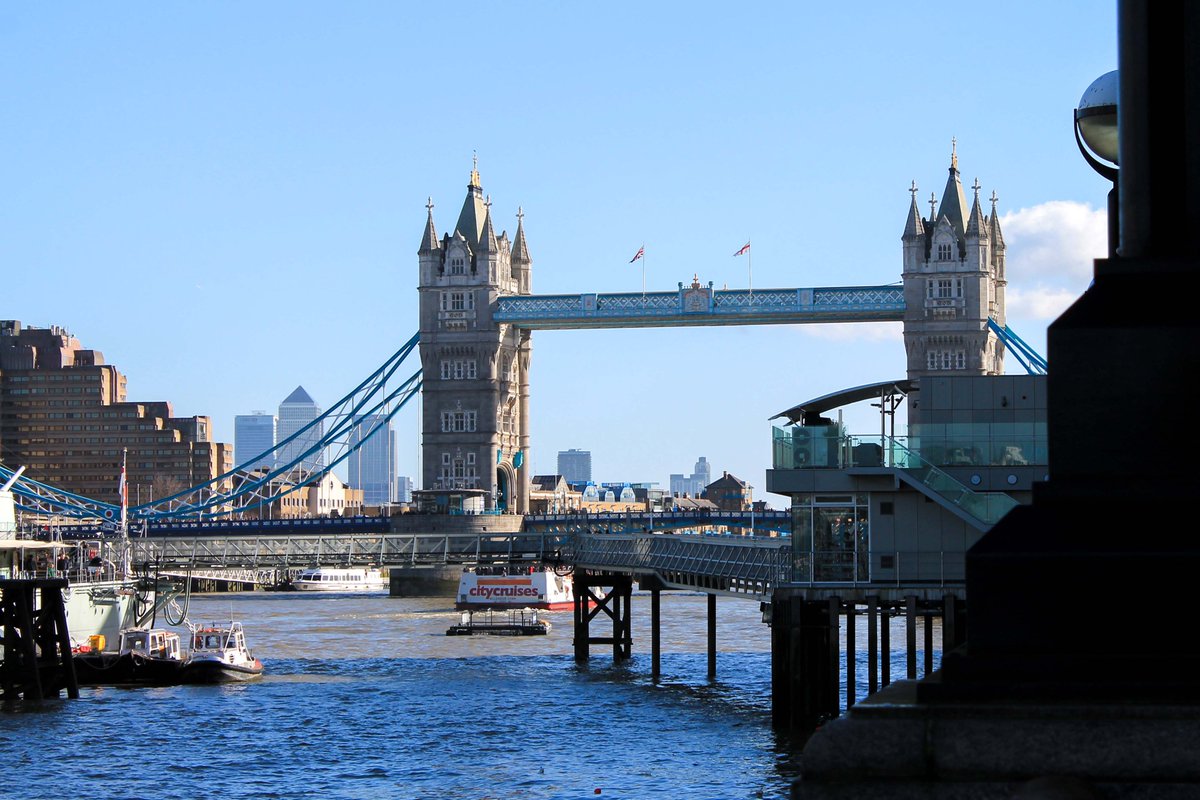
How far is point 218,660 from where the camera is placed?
1965 inches

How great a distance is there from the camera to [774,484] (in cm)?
3538

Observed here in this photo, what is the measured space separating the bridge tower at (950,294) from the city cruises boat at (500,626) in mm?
57860

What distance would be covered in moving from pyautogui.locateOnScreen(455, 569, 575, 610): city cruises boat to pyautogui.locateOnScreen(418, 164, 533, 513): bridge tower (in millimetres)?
51588

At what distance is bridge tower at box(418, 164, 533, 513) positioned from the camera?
135 m

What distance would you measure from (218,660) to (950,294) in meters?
88.1

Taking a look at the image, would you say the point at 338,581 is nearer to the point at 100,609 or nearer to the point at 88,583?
the point at 100,609

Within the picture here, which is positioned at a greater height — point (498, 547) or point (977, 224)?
point (977, 224)

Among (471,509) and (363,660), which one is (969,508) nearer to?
(363,660)

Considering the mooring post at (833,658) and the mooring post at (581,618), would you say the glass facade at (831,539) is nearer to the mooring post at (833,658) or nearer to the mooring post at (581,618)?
the mooring post at (833,658)

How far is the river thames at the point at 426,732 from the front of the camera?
102ft

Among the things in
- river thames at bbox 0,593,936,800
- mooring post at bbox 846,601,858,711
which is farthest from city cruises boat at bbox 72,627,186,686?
mooring post at bbox 846,601,858,711

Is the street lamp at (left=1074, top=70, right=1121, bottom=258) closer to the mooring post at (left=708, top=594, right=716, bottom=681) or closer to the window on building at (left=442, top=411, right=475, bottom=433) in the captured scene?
the mooring post at (left=708, top=594, right=716, bottom=681)

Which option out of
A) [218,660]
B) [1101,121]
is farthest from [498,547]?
[1101,121]

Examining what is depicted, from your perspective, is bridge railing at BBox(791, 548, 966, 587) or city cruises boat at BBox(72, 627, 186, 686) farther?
city cruises boat at BBox(72, 627, 186, 686)
